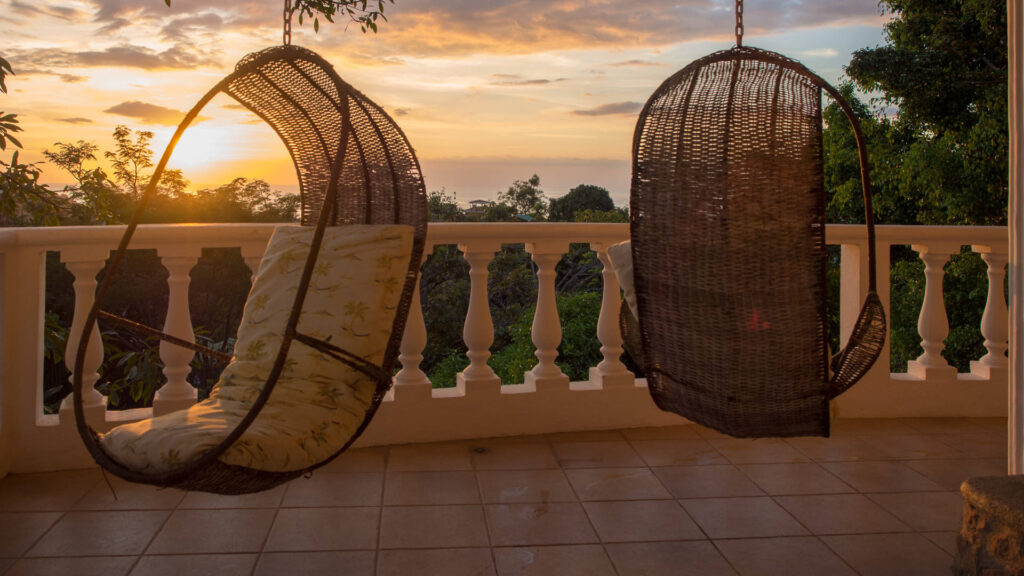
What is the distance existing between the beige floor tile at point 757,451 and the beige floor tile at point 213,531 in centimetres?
168

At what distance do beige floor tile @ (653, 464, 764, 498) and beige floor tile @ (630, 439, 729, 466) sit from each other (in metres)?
0.07

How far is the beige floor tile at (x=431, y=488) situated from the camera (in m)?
2.74

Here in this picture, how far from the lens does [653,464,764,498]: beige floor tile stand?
280 centimetres

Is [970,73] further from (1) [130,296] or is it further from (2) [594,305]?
(1) [130,296]

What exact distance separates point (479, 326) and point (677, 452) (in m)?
0.91

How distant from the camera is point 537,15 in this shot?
6523 millimetres

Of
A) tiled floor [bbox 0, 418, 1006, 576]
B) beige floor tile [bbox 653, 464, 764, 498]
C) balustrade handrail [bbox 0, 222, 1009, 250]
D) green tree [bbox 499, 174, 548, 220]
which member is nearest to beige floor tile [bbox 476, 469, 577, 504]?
tiled floor [bbox 0, 418, 1006, 576]

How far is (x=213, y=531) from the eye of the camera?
8.15ft

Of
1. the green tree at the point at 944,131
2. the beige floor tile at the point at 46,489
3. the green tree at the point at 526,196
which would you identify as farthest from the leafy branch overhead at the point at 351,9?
the green tree at the point at 944,131

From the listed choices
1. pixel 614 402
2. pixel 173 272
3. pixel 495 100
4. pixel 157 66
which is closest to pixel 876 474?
pixel 614 402

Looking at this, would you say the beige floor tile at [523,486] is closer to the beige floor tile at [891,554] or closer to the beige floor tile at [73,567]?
the beige floor tile at [891,554]

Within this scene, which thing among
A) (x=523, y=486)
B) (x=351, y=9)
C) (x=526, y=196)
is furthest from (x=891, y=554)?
(x=526, y=196)

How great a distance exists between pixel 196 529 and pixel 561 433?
152cm

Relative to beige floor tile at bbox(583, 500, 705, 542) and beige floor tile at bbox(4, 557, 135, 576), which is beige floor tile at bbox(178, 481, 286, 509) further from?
beige floor tile at bbox(583, 500, 705, 542)
